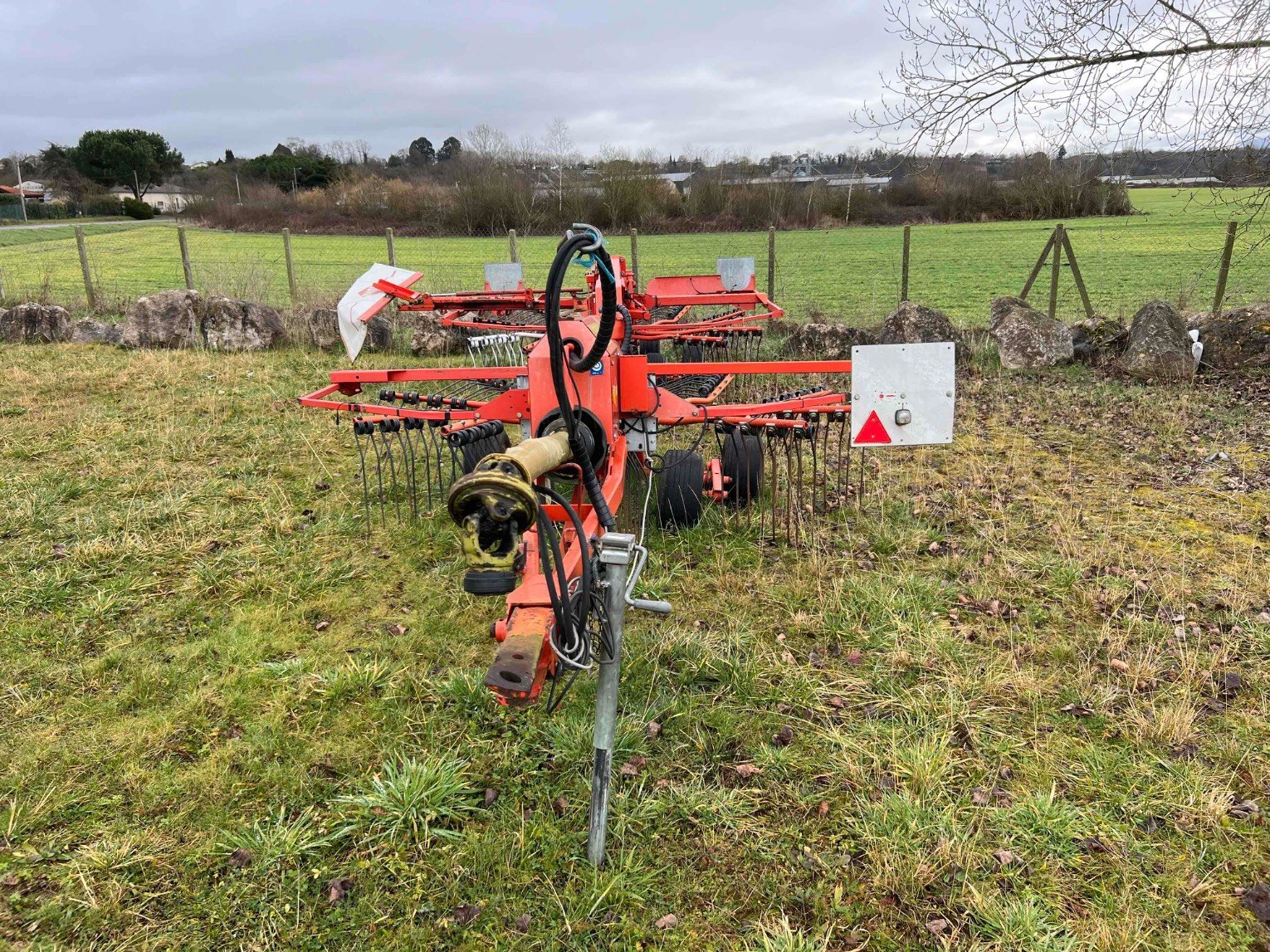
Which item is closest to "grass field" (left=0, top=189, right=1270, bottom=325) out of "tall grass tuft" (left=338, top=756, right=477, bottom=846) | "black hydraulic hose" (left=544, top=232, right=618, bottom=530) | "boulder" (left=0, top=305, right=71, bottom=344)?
"boulder" (left=0, top=305, right=71, bottom=344)

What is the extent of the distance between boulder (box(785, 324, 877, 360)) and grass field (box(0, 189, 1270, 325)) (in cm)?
266

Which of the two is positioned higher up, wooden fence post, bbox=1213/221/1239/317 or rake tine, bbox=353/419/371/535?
wooden fence post, bbox=1213/221/1239/317

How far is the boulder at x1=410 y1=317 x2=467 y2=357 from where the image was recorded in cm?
1109

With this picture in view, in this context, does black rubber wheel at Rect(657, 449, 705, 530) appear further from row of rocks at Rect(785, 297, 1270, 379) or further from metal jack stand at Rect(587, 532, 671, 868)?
row of rocks at Rect(785, 297, 1270, 379)

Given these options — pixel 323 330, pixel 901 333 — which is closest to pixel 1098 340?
pixel 901 333

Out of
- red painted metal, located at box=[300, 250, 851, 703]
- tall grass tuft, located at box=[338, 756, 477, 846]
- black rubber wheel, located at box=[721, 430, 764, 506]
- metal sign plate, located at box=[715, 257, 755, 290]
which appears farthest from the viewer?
metal sign plate, located at box=[715, 257, 755, 290]

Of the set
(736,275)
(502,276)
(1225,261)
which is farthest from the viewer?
(1225,261)

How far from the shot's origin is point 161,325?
1059 cm

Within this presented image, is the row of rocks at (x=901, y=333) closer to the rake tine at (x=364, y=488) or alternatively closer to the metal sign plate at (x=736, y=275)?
the metal sign plate at (x=736, y=275)

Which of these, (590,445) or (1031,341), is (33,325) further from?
(1031,341)

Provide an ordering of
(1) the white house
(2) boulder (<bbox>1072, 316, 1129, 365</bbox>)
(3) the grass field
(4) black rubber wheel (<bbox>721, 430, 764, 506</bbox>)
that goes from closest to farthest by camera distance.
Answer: (4) black rubber wheel (<bbox>721, 430, 764, 506</bbox>) < (2) boulder (<bbox>1072, 316, 1129, 365</bbox>) < (3) the grass field < (1) the white house

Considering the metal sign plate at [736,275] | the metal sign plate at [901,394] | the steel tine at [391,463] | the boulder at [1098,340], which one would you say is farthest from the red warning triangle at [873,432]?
the boulder at [1098,340]

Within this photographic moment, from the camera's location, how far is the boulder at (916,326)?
963 centimetres

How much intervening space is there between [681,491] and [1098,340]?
6.92m
